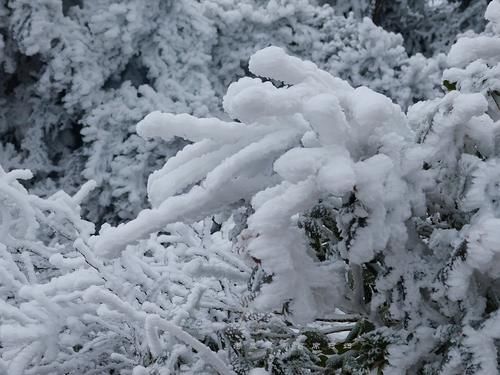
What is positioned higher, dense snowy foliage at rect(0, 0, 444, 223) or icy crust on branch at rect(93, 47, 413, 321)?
icy crust on branch at rect(93, 47, 413, 321)

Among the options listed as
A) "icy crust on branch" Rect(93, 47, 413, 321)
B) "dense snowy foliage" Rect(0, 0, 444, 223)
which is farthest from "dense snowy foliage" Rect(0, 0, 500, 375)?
"dense snowy foliage" Rect(0, 0, 444, 223)

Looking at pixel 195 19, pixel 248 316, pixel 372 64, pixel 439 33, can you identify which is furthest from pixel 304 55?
pixel 248 316

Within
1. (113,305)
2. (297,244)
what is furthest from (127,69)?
(297,244)

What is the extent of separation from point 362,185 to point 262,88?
250mm

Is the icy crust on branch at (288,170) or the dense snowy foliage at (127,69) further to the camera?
the dense snowy foliage at (127,69)

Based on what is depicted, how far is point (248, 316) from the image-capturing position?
1.56 meters

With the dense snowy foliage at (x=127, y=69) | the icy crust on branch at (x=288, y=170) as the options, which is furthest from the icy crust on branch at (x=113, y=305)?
the dense snowy foliage at (x=127, y=69)

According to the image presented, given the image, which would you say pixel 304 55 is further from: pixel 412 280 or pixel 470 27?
pixel 412 280

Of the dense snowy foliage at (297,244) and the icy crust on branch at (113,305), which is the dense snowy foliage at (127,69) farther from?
the icy crust on branch at (113,305)

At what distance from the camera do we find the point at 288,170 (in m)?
1.05

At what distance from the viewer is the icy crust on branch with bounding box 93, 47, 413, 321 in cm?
104

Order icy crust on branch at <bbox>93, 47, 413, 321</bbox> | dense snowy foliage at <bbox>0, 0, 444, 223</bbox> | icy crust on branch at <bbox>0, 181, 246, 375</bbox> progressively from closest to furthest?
icy crust on branch at <bbox>93, 47, 413, 321</bbox>
icy crust on branch at <bbox>0, 181, 246, 375</bbox>
dense snowy foliage at <bbox>0, 0, 444, 223</bbox>

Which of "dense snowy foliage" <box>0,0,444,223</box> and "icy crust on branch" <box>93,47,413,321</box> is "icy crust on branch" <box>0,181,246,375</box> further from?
"dense snowy foliage" <box>0,0,444,223</box>

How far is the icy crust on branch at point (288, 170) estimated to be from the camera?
41.1 inches
